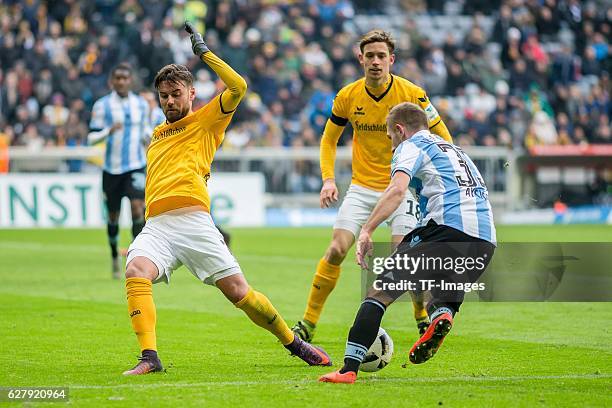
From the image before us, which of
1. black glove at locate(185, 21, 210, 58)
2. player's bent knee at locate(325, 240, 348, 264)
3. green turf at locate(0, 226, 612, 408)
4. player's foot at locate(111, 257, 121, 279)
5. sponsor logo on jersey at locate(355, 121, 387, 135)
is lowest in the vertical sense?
player's foot at locate(111, 257, 121, 279)

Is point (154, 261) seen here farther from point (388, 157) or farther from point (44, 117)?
point (44, 117)

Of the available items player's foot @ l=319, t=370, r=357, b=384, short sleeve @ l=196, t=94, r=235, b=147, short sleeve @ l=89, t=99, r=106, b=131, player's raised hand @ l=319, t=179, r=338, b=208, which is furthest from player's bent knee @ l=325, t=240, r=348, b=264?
short sleeve @ l=89, t=99, r=106, b=131

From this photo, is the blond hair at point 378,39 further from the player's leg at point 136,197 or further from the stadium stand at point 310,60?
the stadium stand at point 310,60

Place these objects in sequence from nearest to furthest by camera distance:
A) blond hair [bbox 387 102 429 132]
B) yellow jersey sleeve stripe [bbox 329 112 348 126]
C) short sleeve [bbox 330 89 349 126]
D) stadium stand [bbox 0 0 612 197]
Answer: blond hair [bbox 387 102 429 132] → short sleeve [bbox 330 89 349 126] → yellow jersey sleeve stripe [bbox 329 112 348 126] → stadium stand [bbox 0 0 612 197]

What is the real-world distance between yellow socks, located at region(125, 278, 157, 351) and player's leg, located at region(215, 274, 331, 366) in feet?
1.65

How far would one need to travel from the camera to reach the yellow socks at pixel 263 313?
7742mm

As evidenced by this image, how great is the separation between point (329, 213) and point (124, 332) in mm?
15929

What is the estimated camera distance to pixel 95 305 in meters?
11.8

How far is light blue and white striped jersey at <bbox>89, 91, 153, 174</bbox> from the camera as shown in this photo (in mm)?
14664

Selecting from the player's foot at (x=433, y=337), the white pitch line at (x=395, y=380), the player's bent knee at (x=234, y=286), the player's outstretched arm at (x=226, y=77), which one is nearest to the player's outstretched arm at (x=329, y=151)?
the player's outstretched arm at (x=226, y=77)

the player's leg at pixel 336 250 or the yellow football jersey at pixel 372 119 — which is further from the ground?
the yellow football jersey at pixel 372 119

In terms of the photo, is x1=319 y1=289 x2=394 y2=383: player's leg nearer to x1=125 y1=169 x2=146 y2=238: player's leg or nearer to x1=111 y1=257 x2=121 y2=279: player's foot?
x1=125 y1=169 x2=146 y2=238: player's leg

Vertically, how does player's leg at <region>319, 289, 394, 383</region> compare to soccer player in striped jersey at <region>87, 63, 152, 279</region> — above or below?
below

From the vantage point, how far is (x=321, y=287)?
9.51m
